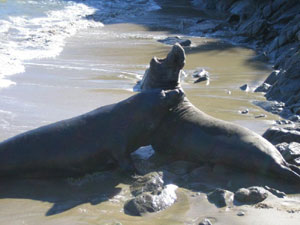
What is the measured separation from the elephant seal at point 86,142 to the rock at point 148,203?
997 mm

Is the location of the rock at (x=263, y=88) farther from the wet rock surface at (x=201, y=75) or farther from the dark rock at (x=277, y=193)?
the dark rock at (x=277, y=193)

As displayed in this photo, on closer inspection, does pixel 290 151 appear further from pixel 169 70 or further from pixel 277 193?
pixel 169 70

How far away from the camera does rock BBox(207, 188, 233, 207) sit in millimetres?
4613

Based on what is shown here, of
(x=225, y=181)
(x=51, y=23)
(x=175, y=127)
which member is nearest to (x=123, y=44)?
(x=51, y=23)

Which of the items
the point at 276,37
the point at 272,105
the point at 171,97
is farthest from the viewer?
the point at 276,37

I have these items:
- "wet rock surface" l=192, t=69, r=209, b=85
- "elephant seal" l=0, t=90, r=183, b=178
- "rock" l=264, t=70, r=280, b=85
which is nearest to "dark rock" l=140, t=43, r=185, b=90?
"elephant seal" l=0, t=90, r=183, b=178

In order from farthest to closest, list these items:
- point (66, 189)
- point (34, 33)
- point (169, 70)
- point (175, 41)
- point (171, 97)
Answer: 1. point (34, 33)
2. point (175, 41)
3. point (169, 70)
4. point (171, 97)
5. point (66, 189)

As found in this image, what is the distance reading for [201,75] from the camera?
36.2 feet

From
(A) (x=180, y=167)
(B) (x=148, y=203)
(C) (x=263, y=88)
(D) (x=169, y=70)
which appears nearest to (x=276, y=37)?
(C) (x=263, y=88)

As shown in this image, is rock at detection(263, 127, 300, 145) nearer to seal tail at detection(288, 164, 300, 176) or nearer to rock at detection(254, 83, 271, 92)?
seal tail at detection(288, 164, 300, 176)

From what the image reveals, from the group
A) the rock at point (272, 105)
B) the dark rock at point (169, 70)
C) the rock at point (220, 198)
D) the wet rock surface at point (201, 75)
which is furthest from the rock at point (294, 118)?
the rock at point (220, 198)

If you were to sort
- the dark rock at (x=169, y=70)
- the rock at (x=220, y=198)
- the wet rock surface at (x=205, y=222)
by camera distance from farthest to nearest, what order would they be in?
the dark rock at (x=169, y=70) < the rock at (x=220, y=198) < the wet rock surface at (x=205, y=222)

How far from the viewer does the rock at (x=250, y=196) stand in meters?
4.66

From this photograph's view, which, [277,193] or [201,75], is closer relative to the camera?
[277,193]
